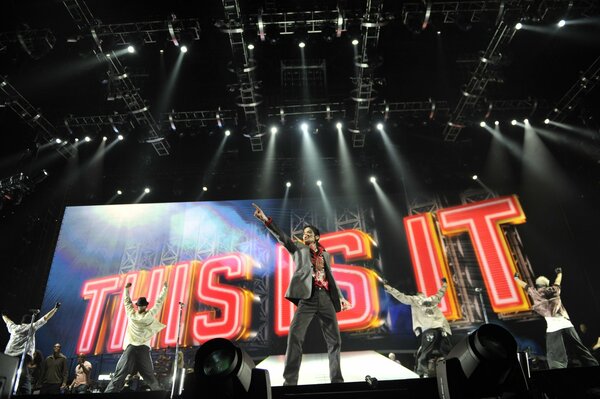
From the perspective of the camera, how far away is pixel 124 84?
799 centimetres

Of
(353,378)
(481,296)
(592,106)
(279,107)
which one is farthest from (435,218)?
(353,378)

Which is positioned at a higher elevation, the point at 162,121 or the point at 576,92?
the point at 162,121

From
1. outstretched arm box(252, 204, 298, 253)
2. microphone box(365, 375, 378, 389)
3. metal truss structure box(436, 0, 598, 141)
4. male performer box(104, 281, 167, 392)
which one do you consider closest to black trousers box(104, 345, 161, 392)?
male performer box(104, 281, 167, 392)

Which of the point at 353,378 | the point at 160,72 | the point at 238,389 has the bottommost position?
the point at 238,389

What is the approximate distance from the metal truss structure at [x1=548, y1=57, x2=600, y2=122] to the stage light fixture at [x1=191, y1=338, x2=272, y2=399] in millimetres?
8629

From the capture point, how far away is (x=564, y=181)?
934cm

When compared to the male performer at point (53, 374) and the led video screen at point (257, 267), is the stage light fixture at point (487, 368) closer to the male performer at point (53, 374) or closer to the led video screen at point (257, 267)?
the led video screen at point (257, 267)

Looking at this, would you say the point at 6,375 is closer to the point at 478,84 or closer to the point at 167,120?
the point at 167,120

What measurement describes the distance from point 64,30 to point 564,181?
11.1m

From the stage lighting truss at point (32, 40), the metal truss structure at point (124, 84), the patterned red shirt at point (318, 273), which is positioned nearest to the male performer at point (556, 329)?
the patterned red shirt at point (318, 273)

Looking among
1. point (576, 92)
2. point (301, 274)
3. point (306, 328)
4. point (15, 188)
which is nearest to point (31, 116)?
point (15, 188)

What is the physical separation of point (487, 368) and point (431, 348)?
15.5 feet

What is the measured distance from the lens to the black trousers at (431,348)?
20.6 ft

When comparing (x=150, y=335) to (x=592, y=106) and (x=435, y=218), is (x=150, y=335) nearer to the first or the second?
(x=435, y=218)
